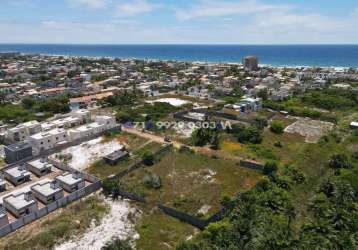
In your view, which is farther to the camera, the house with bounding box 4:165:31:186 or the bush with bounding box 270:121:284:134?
the bush with bounding box 270:121:284:134

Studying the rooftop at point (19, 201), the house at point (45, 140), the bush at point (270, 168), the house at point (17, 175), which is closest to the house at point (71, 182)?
the rooftop at point (19, 201)

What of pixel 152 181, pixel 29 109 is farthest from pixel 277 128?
pixel 29 109

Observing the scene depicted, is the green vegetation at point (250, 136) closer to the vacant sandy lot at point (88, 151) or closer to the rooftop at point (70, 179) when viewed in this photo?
the vacant sandy lot at point (88, 151)

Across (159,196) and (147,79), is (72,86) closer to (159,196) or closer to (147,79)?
(147,79)

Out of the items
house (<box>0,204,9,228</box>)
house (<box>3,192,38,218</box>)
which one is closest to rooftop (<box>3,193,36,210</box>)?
house (<box>3,192,38,218</box>)

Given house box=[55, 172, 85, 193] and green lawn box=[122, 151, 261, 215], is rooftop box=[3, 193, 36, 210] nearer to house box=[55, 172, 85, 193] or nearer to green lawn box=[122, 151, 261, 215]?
house box=[55, 172, 85, 193]

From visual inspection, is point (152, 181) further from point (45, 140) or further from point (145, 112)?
Answer: point (145, 112)

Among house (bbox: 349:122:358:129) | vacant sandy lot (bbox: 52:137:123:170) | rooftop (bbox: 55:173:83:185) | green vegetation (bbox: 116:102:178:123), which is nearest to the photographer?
rooftop (bbox: 55:173:83:185)
